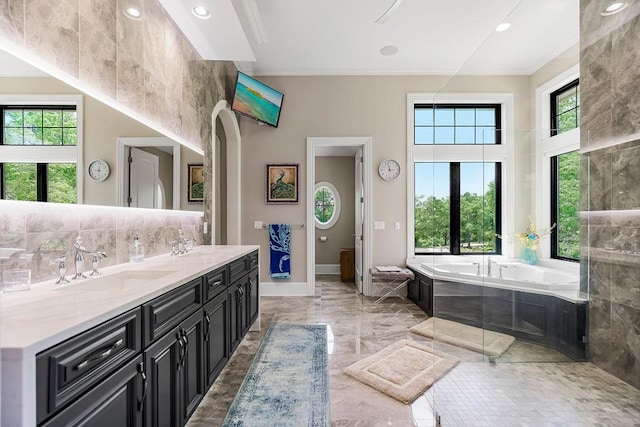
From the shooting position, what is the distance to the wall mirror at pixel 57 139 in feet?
4.35

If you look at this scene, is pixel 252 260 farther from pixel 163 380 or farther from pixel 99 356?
pixel 99 356

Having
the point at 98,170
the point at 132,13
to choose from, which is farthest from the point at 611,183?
the point at 132,13

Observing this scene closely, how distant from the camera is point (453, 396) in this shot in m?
2.04

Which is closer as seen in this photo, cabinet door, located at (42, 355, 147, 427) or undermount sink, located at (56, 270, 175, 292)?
cabinet door, located at (42, 355, 147, 427)

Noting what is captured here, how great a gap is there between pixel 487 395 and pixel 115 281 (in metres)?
2.36

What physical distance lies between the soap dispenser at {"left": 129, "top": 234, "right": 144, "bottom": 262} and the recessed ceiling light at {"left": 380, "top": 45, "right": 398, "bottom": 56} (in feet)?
11.9

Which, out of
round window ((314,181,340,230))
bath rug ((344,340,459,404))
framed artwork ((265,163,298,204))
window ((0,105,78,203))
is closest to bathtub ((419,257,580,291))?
bath rug ((344,340,459,404))

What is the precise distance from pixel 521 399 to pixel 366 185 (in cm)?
307

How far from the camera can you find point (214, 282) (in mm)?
2066

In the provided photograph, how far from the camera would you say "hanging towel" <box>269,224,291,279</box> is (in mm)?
4504

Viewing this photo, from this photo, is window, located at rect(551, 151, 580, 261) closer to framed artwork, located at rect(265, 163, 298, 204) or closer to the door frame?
the door frame

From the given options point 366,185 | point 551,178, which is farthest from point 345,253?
point 551,178

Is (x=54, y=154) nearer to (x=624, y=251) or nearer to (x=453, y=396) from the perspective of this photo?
(x=453, y=396)

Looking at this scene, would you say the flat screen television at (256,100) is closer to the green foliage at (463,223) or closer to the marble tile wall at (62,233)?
the marble tile wall at (62,233)
